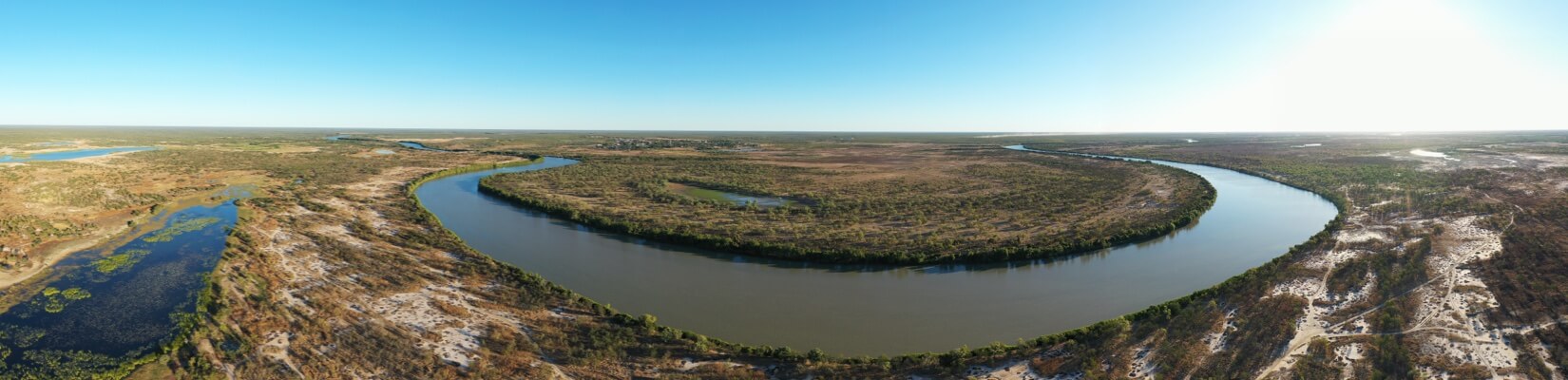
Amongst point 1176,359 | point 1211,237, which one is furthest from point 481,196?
point 1211,237

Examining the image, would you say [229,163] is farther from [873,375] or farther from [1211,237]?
[1211,237]

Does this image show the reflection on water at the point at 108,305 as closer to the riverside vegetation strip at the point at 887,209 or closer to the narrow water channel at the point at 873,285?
the narrow water channel at the point at 873,285

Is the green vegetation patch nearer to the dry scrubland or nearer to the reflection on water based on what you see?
the reflection on water

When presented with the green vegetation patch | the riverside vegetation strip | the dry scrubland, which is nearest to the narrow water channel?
the riverside vegetation strip

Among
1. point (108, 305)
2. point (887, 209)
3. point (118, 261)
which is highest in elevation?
point (887, 209)

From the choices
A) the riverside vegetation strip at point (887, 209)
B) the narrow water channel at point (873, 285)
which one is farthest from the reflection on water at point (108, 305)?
the riverside vegetation strip at point (887, 209)

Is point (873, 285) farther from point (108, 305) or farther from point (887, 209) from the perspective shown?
point (108, 305)

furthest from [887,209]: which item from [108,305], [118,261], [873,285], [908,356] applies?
[118,261]

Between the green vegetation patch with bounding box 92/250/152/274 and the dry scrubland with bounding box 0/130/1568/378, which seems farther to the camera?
the green vegetation patch with bounding box 92/250/152/274
